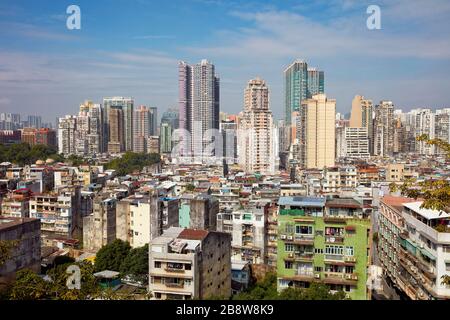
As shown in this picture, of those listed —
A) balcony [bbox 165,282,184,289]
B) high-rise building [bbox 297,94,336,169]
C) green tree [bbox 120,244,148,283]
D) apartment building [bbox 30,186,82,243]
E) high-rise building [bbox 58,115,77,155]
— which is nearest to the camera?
balcony [bbox 165,282,184,289]

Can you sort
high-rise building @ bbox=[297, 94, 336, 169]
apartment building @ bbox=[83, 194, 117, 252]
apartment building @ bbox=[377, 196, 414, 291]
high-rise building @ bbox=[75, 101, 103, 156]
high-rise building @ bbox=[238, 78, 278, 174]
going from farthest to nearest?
high-rise building @ bbox=[75, 101, 103, 156]
high-rise building @ bbox=[238, 78, 278, 174]
high-rise building @ bbox=[297, 94, 336, 169]
apartment building @ bbox=[83, 194, 117, 252]
apartment building @ bbox=[377, 196, 414, 291]

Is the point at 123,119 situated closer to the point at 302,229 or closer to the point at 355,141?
the point at 355,141

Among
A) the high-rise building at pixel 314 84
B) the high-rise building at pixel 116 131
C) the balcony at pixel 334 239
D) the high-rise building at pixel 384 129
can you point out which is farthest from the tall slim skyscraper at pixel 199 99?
the balcony at pixel 334 239

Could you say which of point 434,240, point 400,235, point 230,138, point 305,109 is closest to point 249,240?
point 400,235

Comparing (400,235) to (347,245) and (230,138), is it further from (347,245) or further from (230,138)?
(230,138)

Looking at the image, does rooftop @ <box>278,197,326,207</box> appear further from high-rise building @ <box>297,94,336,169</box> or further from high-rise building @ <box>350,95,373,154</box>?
high-rise building @ <box>350,95,373,154</box>

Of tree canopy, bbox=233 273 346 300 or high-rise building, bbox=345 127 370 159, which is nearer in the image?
tree canopy, bbox=233 273 346 300

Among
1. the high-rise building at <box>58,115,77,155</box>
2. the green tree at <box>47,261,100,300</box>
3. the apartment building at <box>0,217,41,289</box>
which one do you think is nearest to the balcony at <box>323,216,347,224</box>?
the green tree at <box>47,261,100,300</box>
